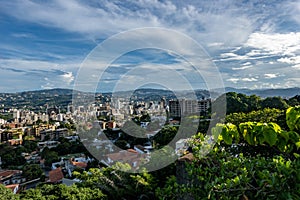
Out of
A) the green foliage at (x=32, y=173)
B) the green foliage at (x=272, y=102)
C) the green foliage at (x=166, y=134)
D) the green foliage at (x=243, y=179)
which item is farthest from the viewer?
the green foliage at (x=32, y=173)

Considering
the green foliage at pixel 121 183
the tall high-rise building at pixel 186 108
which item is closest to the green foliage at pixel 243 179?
the green foliage at pixel 121 183

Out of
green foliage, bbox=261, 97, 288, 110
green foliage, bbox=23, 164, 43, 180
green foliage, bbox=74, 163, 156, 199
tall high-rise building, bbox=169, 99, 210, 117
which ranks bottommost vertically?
green foliage, bbox=23, 164, 43, 180

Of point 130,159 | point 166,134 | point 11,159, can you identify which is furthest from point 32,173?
point 166,134

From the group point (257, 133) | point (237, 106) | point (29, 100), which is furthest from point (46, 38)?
point (29, 100)

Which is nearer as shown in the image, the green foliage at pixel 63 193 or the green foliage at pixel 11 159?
Result: the green foliage at pixel 63 193

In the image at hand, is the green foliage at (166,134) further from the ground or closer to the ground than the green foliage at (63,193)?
further from the ground

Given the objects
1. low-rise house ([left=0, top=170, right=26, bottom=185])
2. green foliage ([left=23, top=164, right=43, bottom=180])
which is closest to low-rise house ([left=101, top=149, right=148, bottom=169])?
green foliage ([left=23, top=164, right=43, bottom=180])

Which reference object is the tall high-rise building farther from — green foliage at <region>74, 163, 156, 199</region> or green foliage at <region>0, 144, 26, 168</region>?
green foliage at <region>0, 144, 26, 168</region>

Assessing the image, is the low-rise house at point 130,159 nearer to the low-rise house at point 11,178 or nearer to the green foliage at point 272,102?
the green foliage at point 272,102

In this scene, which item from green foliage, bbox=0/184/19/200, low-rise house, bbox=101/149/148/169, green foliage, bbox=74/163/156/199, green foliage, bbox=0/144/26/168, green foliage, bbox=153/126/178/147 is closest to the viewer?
green foliage, bbox=74/163/156/199

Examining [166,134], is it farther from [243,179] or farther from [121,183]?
[243,179]

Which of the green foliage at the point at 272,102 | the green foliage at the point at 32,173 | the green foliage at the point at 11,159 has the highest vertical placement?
the green foliage at the point at 272,102

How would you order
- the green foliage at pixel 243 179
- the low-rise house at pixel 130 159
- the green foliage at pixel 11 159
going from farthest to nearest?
the green foliage at pixel 11 159
the low-rise house at pixel 130 159
the green foliage at pixel 243 179
